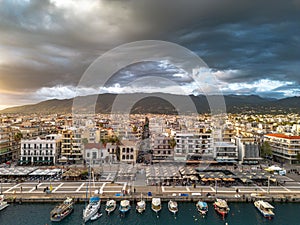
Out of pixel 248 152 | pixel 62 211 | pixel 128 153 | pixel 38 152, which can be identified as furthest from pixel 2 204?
pixel 248 152

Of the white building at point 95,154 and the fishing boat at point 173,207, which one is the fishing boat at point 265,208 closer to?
the fishing boat at point 173,207

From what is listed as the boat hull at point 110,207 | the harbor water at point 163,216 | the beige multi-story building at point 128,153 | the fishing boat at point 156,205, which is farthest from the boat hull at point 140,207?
the beige multi-story building at point 128,153

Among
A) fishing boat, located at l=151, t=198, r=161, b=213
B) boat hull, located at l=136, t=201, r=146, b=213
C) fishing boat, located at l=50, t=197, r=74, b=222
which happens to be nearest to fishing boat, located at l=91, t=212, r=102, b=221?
fishing boat, located at l=50, t=197, r=74, b=222

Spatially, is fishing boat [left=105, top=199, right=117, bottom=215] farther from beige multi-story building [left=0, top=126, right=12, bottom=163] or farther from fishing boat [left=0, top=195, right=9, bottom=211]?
beige multi-story building [left=0, top=126, right=12, bottom=163]

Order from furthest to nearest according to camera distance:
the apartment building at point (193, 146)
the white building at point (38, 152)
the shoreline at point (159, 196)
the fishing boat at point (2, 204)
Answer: the white building at point (38, 152)
the apartment building at point (193, 146)
the shoreline at point (159, 196)
the fishing boat at point (2, 204)

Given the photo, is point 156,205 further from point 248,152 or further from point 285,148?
point 285,148
